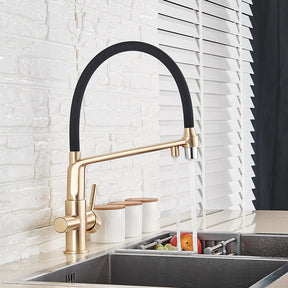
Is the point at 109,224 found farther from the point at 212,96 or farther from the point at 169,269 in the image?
the point at 212,96

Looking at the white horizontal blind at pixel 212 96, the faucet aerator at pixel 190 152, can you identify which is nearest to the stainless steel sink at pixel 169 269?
the faucet aerator at pixel 190 152

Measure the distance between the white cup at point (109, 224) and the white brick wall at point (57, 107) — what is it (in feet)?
0.35

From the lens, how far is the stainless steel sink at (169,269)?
157 centimetres

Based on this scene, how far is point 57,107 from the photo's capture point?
1.80 meters

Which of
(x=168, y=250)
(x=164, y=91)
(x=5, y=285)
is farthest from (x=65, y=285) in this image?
(x=164, y=91)

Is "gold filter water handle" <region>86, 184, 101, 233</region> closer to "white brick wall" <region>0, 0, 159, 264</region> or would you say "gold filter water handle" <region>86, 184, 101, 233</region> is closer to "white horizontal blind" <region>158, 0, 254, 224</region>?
"white brick wall" <region>0, 0, 159, 264</region>

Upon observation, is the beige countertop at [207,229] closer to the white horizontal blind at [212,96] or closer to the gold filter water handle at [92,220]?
the gold filter water handle at [92,220]

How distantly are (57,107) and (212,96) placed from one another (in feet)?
4.69

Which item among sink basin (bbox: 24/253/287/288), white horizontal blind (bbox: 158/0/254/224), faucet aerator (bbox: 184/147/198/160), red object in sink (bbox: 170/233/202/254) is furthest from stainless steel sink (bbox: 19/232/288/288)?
white horizontal blind (bbox: 158/0/254/224)

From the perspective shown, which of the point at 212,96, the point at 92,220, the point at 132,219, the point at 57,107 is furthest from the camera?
the point at 212,96

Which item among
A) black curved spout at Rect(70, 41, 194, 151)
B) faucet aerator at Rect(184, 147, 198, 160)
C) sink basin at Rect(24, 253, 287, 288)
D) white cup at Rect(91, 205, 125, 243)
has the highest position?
black curved spout at Rect(70, 41, 194, 151)

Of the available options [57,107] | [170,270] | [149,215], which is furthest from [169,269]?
[57,107]

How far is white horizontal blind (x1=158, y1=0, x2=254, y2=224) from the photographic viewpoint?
2.67 metres

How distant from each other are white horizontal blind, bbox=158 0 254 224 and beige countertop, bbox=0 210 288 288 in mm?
357
